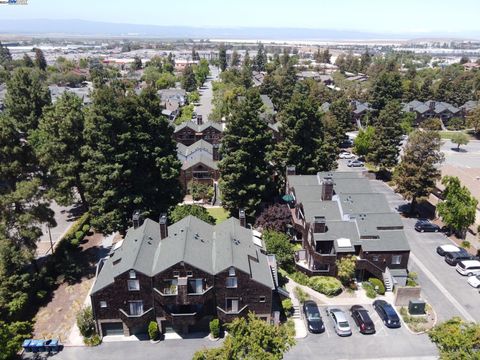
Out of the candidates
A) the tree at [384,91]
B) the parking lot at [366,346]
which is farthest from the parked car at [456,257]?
the tree at [384,91]

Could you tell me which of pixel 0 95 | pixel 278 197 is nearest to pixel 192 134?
pixel 278 197

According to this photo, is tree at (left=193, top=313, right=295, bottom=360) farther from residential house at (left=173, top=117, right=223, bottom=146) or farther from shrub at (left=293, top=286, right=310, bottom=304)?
residential house at (left=173, top=117, right=223, bottom=146)

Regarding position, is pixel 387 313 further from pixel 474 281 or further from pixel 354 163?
pixel 354 163

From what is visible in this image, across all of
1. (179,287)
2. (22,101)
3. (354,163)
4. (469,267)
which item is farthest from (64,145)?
(354,163)

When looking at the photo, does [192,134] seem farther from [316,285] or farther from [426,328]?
[426,328]

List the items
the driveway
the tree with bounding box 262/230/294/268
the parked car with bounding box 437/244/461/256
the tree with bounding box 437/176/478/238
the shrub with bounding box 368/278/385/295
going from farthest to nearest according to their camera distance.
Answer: the tree with bounding box 437/176/478/238 < the parked car with bounding box 437/244/461/256 < the tree with bounding box 262/230/294/268 < the shrub with bounding box 368/278/385/295 < the driveway

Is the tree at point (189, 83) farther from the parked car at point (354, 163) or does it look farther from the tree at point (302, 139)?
the tree at point (302, 139)

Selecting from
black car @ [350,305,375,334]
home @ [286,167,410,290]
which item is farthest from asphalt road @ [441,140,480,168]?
black car @ [350,305,375,334]
